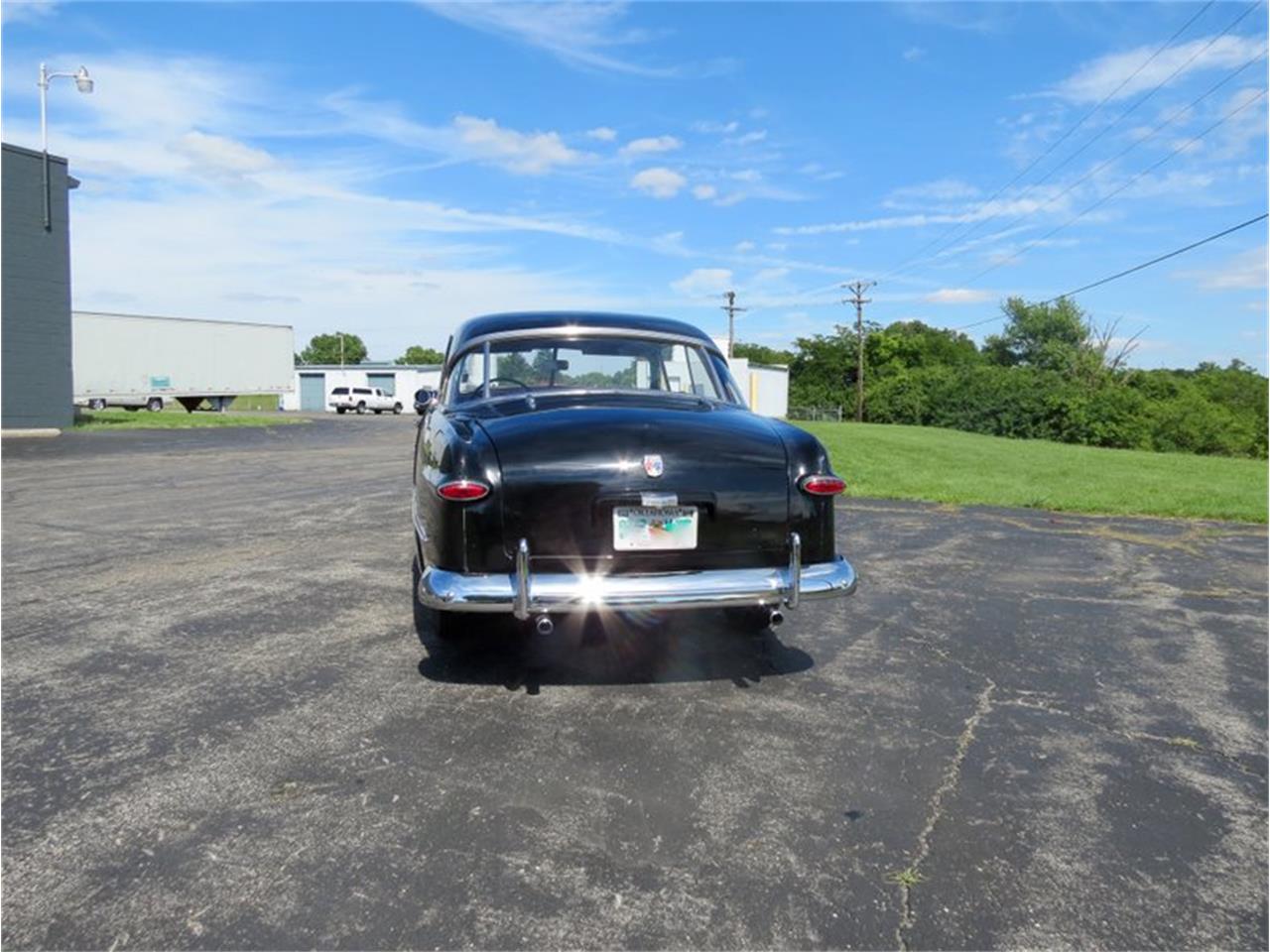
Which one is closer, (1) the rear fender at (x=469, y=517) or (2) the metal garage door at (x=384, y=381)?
(1) the rear fender at (x=469, y=517)

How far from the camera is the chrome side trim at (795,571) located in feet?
11.9

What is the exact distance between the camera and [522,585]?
3318mm

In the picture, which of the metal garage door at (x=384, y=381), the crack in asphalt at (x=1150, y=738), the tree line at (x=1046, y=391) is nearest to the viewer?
the crack in asphalt at (x=1150, y=738)

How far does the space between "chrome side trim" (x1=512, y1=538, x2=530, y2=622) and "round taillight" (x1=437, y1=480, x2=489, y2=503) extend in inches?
11.1

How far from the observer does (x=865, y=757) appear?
3150 millimetres

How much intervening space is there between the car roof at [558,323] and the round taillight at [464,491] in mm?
1790

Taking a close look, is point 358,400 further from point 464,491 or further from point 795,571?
point 795,571

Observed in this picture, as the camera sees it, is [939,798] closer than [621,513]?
Yes

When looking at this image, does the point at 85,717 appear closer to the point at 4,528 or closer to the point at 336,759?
the point at 336,759

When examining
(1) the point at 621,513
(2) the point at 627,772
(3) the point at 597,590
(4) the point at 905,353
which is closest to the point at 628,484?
(1) the point at 621,513

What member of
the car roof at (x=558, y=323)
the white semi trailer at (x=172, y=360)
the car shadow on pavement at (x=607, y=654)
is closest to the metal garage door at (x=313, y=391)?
the white semi trailer at (x=172, y=360)

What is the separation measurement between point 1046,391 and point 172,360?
1715 inches

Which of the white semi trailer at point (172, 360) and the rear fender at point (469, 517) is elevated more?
the white semi trailer at point (172, 360)

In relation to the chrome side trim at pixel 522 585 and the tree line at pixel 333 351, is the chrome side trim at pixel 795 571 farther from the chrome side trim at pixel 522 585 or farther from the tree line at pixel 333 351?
the tree line at pixel 333 351
